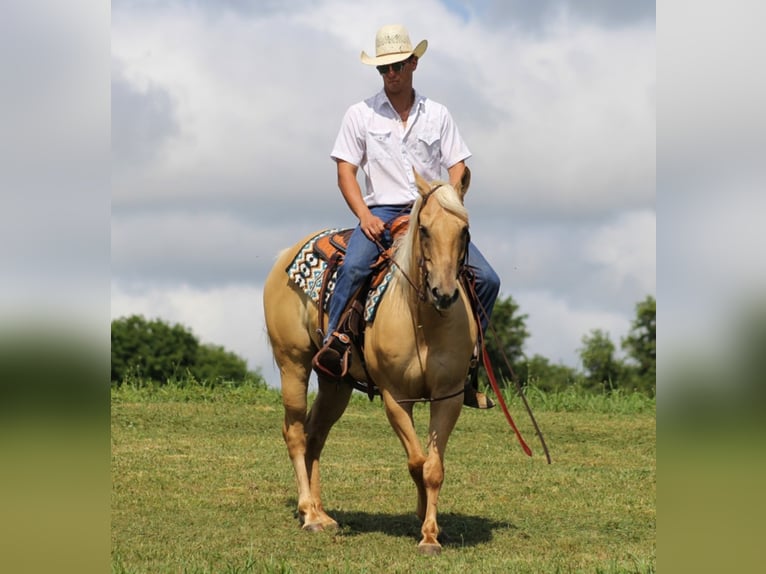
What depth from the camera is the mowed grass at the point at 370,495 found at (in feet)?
21.9

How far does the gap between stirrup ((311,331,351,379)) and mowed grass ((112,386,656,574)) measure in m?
1.16

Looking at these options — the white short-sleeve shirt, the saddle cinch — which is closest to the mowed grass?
the saddle cinch

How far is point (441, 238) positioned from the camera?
6223mm

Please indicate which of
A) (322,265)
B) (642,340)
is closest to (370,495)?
(322,265)

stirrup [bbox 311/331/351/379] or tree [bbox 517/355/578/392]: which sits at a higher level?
stirrup [bbox 311/331/351/379]

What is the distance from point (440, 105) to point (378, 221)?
3.34 feet

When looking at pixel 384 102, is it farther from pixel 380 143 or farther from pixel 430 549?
pixel 430 549

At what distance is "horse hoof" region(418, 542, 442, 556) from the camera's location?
6.74 meters

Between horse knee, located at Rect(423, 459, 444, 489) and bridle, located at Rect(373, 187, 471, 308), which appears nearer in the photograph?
bridle, located at Rect(373, 187, 471, 308)

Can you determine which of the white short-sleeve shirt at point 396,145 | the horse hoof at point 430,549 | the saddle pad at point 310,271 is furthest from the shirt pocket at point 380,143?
the horse hoof at point 430,549

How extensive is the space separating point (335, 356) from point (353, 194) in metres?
1.16

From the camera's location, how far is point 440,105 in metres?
7.61

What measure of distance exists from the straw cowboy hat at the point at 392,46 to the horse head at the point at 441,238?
Result: 1.23m

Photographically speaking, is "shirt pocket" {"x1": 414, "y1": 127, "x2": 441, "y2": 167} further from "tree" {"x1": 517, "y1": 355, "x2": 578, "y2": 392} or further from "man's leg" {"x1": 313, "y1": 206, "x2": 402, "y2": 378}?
"tree" {"x1": 517, "y1": 355, "x2": 578, "y2": 392}
